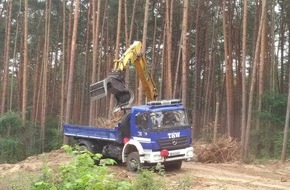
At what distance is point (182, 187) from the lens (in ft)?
31.3

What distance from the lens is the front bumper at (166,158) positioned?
12.5 metres

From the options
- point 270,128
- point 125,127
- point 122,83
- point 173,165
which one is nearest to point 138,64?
point 122,83

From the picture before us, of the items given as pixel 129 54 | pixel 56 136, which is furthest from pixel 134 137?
pixel 56 136

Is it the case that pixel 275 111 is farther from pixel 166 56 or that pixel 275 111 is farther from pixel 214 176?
pixel 214 176

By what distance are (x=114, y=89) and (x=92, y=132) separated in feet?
5.79

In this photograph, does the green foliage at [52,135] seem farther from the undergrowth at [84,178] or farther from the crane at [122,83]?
the undergrowth at [84,178]

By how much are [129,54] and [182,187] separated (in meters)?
5.70

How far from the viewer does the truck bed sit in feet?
44.8

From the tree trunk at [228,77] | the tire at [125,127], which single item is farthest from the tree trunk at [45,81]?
the tire at [125,127]

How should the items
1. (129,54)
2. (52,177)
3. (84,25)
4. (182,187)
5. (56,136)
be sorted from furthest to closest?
(84,25) < (56,136) < (129,54) < (182,187) < (52,177)

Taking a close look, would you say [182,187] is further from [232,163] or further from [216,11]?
[216,11]

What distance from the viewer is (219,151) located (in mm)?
17547

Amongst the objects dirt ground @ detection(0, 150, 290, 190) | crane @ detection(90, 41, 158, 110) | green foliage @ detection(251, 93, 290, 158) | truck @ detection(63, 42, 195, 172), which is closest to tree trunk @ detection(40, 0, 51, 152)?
dirt ground @ detection(0, 150, 290, 190)

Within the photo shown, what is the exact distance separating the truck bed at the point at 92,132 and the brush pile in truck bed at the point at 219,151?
513 centimetres
